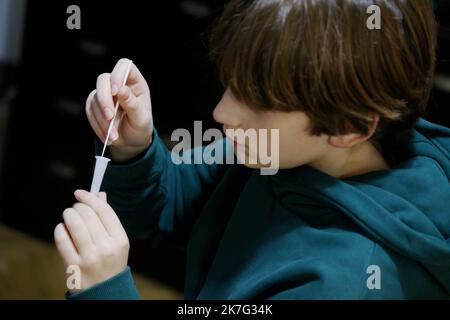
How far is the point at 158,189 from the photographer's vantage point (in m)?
0.91

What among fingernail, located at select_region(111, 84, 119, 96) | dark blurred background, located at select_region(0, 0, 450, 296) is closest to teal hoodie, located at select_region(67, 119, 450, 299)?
fingernail, located at select_region(111, 84, 119, 96)

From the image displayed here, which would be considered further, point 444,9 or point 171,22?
point 171,22

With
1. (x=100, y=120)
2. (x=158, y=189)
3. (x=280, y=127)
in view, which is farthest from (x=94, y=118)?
(x=280, y=127)

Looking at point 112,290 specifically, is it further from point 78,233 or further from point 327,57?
point 327,57

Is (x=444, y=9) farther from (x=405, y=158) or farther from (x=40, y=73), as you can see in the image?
(x=40, y=73)

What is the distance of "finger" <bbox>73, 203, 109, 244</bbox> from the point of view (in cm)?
68

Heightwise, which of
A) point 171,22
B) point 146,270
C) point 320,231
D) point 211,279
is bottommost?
point 146,270

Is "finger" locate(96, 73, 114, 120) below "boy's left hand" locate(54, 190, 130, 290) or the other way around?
the other way around

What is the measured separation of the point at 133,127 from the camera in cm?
83

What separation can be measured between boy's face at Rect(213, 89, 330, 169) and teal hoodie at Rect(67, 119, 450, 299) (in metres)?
0.04

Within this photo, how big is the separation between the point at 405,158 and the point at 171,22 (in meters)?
0.96

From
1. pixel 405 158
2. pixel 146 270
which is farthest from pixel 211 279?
pixel 146 270

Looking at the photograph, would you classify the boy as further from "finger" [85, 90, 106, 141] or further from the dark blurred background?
the dark blurred background

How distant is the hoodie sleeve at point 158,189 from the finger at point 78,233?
0.58 feet
